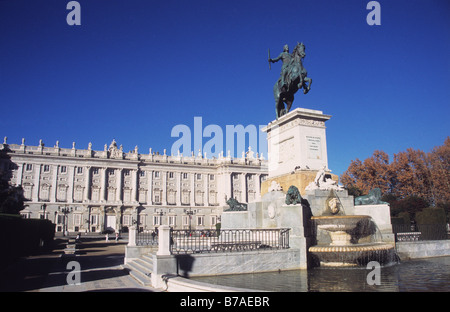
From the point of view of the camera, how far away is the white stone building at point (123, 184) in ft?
Answer: 232

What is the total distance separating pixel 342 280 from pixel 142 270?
6510 millimetres

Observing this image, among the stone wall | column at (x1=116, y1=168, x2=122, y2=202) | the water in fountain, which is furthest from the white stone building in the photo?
the water in fountain

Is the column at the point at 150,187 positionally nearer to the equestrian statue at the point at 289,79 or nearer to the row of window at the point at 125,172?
the row of window at the point at 125,172

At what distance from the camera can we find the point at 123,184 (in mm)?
78812

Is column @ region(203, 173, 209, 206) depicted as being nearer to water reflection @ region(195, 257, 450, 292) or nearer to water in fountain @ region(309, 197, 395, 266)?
water in fountain @ region(309, 197, 395, 266)

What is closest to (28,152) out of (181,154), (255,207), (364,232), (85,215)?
(85,215)

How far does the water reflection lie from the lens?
8109mm

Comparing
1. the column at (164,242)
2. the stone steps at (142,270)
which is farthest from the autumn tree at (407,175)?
the column at (164,242)

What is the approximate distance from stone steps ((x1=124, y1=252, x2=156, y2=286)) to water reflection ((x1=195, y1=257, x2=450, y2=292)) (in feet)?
5.49

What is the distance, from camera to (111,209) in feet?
247

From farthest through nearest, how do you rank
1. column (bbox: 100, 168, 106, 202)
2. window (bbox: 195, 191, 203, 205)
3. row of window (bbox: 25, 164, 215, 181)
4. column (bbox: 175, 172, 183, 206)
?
window (bbox: 195, 191, 203, 205) < column (bbox: 175, 172, 183, 206) < column (bbox: 100, 168, 106, 202) < row of window (bbox: 25, 164, 215, 181)

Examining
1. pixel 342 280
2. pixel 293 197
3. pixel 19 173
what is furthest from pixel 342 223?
pixel 19 173

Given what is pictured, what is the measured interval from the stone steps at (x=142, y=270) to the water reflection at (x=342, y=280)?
1.67 metres
